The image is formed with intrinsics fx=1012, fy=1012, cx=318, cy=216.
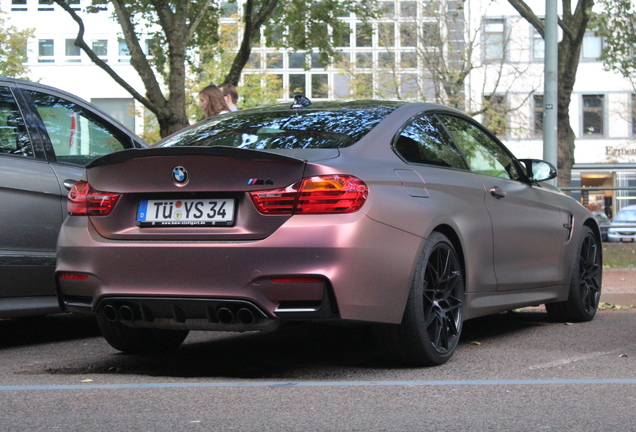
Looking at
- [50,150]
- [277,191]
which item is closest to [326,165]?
[277,191]

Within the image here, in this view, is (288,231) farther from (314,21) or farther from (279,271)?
(314,21)

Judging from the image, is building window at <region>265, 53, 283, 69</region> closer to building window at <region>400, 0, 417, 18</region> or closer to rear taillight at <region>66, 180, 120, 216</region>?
building window at <region>400, 0, 417, 18</region>

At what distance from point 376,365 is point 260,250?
1.14 meters

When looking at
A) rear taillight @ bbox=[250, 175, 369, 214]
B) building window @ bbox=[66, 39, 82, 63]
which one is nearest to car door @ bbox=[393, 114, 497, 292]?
rear taillight @ bbox=[250, 175, 369, 214]

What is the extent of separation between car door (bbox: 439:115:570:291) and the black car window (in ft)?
8.77

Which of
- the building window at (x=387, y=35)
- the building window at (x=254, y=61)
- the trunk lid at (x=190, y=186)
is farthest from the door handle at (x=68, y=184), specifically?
the building window at (x=254, y=61)

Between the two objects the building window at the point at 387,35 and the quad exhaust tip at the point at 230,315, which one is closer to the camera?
the quad exhaust tip at the point at 230,315

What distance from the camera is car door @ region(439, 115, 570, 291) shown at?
6.20 meters

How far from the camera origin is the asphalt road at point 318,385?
3.89 meters

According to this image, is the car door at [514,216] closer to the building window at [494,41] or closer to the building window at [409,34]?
the building window at [409,34]

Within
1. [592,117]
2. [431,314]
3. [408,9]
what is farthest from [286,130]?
[592,117]

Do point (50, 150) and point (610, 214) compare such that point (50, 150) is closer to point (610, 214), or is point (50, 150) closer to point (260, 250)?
point (260, 250)

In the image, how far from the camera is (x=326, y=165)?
15.4ft

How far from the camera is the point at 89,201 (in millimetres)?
5180
